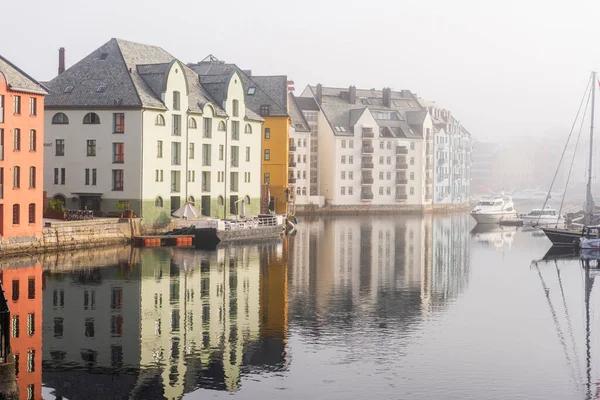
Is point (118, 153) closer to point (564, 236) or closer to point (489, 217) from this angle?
point (564, 236)

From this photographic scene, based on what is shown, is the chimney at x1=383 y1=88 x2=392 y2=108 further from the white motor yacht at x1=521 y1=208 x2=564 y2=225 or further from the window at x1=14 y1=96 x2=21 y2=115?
the window at x1=14 y1=96 x2=21 y2=115

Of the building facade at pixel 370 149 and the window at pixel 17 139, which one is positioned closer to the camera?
the window at pixel 17 139

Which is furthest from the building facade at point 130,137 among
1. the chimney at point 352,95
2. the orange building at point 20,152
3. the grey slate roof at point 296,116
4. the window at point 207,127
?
the chimney at point 352,95

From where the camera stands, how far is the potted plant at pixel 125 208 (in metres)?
78.8

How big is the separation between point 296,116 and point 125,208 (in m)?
69.1

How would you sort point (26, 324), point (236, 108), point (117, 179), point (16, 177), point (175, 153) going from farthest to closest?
1. point (236, 108)
2. point (175, 153)
3. point (117, 179)
4. point (16, 177)
5. point (26, 324)

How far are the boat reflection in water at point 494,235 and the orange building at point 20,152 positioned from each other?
4310 cm

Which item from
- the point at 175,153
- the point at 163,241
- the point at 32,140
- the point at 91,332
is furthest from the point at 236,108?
the point at 91,332

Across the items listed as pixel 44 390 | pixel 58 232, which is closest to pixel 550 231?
pixel 58 232

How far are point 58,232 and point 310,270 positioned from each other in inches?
744

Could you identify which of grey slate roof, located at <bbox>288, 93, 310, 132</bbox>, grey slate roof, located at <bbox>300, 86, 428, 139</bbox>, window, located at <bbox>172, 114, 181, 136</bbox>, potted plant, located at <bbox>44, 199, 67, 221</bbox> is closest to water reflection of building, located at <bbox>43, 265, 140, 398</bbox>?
potted plant, located at <bbox>44, 199, 67, 221</bbox>

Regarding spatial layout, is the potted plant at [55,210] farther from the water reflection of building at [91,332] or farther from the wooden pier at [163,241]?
the water reflection of building at [91,332]

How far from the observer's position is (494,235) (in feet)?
357

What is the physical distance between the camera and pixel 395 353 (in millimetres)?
36781
